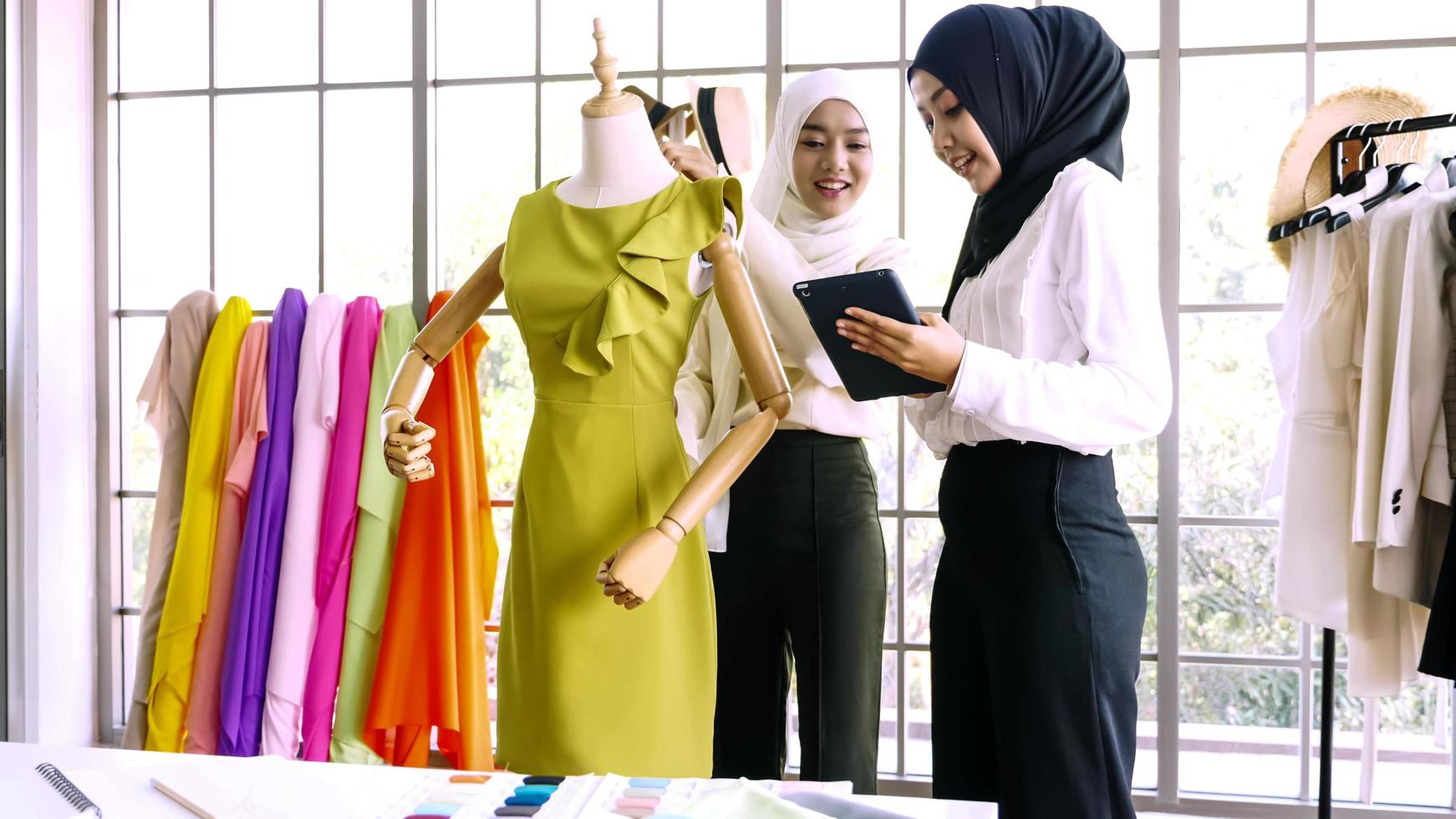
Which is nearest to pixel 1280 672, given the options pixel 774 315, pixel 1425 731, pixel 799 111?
pixel 1425 731

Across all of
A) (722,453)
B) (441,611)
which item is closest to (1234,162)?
(722,453)

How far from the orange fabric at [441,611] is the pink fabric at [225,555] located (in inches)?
16.6

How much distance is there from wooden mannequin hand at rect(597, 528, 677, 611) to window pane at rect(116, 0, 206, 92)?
2426 mm

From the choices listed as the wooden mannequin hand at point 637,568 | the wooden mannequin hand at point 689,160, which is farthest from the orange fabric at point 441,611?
the wooden mannequin hand at point 637,568

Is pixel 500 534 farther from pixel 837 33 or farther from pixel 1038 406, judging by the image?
pixel 1038 406

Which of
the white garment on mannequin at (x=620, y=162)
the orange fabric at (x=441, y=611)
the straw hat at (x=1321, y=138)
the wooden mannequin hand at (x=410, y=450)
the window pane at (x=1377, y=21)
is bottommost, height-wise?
the orange fabric at (x=441, y=611)

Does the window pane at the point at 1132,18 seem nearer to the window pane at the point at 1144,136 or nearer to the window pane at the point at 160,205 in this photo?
the window pane at the point at 1144,136

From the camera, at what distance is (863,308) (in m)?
1.45

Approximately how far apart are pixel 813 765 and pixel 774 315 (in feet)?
2.75

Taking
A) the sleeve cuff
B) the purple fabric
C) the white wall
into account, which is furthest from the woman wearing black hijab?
the white wall

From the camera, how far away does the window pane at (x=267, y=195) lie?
2.96 m

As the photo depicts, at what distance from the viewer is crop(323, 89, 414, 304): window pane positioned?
2.89 m

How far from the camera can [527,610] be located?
59.6 inches

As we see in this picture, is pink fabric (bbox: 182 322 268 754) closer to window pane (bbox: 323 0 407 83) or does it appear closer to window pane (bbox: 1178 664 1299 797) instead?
window pane (bbox: 323 0 407 83)
